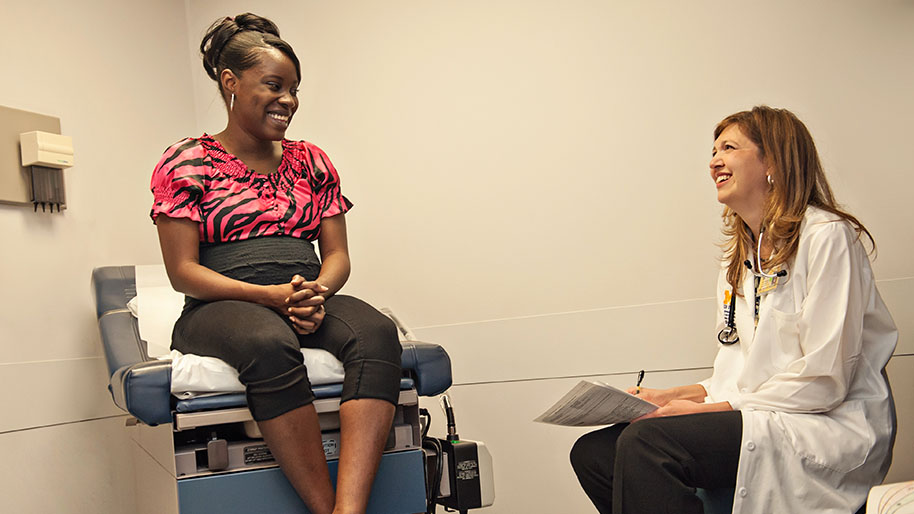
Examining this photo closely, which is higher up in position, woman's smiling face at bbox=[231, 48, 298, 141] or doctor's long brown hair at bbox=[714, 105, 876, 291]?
woman's smiling face at bbox=[231, 48, 298, 141]

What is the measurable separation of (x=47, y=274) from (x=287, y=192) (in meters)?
1.00

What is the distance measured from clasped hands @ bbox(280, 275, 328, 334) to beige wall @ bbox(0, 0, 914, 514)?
3.35 ft

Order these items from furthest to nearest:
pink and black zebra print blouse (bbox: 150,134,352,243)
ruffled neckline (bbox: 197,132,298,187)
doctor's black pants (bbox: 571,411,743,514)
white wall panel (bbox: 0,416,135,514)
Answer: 1. white wall panel (bbox: 0,416,135,514)
2. ruffled neckline (bbox: 197,132,298,187)
3. pink and black zebra print blouse (bbox: 150,134,352,243)
4. doctor's black pants (bbox: 571,411,743,514)

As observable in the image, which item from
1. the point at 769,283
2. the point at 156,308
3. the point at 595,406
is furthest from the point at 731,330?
the point at 156,308

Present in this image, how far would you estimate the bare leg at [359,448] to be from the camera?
4.95 ft

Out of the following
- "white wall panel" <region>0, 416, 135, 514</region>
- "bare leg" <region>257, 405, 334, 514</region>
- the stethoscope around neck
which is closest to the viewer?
"bare leg" <region>257, 405, 334, 514</region>

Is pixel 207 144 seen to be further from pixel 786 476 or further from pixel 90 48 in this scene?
pixel 786 476

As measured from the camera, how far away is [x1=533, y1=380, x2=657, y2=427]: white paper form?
149 centimetres

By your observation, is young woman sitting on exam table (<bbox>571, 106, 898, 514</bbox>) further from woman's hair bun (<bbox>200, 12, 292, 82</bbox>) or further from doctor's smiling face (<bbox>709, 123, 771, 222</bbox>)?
woman's hair bun (<bbox>200, 12, 292, 82</bbox>)

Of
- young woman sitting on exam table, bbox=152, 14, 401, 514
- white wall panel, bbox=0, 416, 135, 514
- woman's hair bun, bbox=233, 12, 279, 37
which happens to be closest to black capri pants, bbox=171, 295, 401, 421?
young woman sitting on exam table, bbox=152, 14, 401, 514

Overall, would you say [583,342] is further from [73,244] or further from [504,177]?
[73,244]

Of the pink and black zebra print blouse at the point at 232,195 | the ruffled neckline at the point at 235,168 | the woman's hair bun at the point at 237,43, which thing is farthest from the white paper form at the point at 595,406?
the woman's hair bun at the point at 237,43

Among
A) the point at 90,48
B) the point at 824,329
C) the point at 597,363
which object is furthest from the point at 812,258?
the point at 90,48

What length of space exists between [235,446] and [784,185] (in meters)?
1.26
